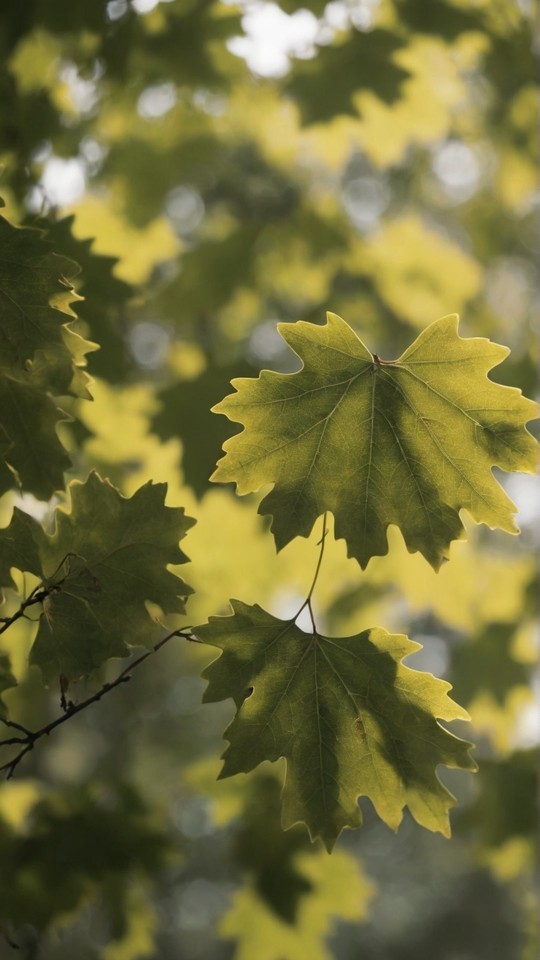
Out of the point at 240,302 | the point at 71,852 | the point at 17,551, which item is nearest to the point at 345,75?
the point at 240,302

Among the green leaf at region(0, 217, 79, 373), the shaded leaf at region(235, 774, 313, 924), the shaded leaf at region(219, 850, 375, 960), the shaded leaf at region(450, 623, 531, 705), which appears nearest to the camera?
the green leaf at region(0, 217, 79, 373)

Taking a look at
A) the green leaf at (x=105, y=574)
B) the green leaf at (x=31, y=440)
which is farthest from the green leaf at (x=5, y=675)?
the green leaf at (x=31, y=440)

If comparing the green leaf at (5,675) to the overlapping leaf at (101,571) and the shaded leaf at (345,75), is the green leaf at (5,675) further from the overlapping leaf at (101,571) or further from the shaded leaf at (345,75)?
the shaded leaf at (345,75)

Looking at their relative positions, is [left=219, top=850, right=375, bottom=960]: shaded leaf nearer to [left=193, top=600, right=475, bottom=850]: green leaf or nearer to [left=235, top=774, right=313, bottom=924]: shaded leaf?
[left=235, top=774, right=313, bottom=924]: shaded leaf

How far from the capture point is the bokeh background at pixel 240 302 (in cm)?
292

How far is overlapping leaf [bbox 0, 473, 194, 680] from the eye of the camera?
1.40 meters

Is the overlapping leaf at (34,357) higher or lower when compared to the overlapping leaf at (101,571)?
higher

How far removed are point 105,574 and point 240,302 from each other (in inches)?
134

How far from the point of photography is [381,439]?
1.42 m

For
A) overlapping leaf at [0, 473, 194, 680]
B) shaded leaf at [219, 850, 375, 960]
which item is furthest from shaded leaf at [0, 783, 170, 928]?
overlapping leaf at [0, 473, 194, 680]

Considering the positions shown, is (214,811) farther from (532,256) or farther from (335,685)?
(532,256)

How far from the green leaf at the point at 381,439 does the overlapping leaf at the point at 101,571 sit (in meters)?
0.19

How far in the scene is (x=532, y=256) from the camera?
7992 mm

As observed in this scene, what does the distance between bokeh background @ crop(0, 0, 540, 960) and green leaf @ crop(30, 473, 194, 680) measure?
880mm
